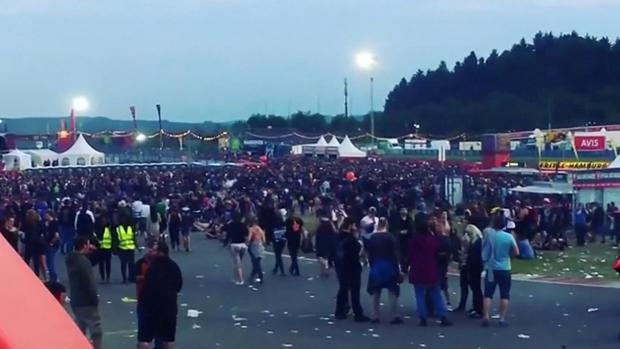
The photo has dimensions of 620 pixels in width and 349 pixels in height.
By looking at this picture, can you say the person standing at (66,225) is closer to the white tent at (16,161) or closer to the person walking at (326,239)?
the person walking at (326,239)

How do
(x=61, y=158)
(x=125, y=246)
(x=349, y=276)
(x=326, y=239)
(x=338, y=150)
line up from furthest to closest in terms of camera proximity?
1. (x=338, y=150)
2. (x=61, y=158)
3. (x=326, y=239)
4. (x=125, y=246)
5. (x=349, y=276)

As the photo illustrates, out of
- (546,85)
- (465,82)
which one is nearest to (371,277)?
(546,85)

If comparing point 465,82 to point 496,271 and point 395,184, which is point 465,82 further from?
point 496,271

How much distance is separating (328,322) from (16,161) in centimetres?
4905

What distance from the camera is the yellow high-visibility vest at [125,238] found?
1928cm

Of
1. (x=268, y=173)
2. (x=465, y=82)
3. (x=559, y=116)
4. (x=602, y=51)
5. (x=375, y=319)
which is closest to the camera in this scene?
(x=375, y=319)

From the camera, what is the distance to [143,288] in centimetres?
974

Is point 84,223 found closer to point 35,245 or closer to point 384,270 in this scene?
point 35,245

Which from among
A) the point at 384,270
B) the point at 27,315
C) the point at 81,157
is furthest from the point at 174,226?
the point at 81,157

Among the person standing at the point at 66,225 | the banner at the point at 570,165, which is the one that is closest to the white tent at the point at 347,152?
the banner at the point at 570,165

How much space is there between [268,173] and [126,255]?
31870mm

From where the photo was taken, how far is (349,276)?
1445 cm

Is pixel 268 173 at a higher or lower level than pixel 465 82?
lower

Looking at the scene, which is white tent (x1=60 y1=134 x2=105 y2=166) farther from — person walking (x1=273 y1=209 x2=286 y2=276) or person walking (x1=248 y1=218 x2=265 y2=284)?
person walking (x1=248 y1=218 x2=265 y2=284)
